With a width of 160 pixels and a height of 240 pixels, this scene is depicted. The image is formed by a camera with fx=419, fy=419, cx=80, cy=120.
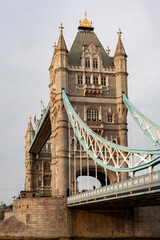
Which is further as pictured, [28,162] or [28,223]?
[28,162]

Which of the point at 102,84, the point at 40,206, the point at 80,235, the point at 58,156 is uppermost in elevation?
→ the point at 102,84

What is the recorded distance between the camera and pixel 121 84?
2504 inches

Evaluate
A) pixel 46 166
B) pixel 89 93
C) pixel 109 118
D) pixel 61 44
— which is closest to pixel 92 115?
pixel 109 118

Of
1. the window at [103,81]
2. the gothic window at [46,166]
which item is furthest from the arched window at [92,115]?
the gothic window at [46,166]

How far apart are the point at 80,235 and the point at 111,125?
17.4m

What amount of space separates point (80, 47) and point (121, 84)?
9577 mm

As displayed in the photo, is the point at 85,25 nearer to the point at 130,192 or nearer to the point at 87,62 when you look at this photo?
the point at 87,62

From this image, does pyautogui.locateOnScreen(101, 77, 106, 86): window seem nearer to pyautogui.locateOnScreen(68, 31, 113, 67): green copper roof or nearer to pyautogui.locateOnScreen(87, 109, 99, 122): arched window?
pyautogui.locateOnScreen(68, 31, 113, 67): green copper roof

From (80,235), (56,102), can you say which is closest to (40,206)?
(80,235)

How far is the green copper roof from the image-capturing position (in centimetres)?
6525

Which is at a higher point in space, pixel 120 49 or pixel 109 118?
pixel 120 49

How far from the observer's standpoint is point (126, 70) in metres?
64.8

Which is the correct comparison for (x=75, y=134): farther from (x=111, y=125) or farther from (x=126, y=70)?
(x=126, y=70)

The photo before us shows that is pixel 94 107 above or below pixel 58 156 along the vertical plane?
above
